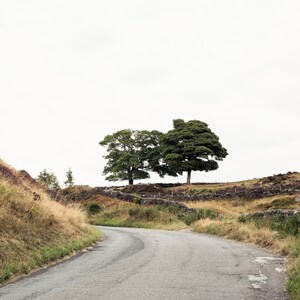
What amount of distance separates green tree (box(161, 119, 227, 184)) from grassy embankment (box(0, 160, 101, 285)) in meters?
46.3

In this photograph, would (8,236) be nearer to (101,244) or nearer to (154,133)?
(101,244)

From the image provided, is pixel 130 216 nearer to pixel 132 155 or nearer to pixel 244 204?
pixel 244 204

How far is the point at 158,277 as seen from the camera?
10.7m

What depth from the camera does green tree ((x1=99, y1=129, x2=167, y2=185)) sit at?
241 ft

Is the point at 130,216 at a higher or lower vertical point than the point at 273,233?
higher

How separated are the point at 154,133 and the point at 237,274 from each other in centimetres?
6778

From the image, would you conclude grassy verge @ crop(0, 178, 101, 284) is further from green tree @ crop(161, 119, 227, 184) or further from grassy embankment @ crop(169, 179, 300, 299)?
green tree @ crop(161, 119, 227, 184)

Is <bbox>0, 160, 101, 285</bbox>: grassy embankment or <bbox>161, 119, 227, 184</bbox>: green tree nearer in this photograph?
<bbox>0, 160, 101, 285</bbox>: grassy embankment

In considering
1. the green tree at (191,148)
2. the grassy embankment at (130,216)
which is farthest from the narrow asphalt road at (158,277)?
the green tree at (191,148)

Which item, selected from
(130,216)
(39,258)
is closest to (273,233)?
(39,258)


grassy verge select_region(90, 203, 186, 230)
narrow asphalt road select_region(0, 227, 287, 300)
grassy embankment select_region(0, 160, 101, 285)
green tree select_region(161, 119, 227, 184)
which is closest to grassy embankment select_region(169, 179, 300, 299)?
narrow asphalt road select_region(0, 227, 287, 300)

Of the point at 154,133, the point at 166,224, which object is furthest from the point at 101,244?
the point at 154,133

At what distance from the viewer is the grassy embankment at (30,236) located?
39.7ft

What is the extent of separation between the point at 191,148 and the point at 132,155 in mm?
12167
